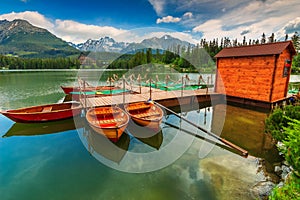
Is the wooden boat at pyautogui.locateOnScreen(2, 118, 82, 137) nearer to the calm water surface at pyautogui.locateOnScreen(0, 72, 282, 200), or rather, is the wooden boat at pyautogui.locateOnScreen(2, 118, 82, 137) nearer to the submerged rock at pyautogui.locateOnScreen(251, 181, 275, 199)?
the calm water surface at pyautogui.locateOnScreen(0, 72, 282, 200)

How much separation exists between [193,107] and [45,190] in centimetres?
1022

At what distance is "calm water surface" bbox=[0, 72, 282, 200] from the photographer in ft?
12.7

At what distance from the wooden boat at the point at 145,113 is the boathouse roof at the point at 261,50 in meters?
7.56

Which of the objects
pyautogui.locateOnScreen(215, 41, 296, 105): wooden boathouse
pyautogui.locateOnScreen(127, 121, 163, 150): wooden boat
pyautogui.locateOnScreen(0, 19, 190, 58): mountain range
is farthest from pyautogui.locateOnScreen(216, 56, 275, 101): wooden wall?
pyautogui.locateOnScreen(0, 19, 190, 58): mountain range

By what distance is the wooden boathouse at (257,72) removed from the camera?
1008 cm

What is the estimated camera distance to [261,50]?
1062cm

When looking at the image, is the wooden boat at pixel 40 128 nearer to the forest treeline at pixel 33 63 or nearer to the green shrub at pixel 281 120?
the green shrub at pixel 281 120

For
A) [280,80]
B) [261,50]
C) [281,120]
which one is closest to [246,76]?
[261,50]

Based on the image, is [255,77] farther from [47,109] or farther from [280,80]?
[47,109]

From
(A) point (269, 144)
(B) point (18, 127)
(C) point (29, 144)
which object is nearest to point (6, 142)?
(C) point (29, 144)

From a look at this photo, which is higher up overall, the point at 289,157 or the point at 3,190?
the point at 289,157

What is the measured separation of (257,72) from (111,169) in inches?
424

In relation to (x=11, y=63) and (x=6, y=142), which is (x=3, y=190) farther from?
(x=11, y=63)

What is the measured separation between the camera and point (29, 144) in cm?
637
